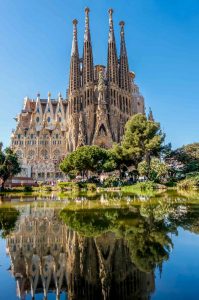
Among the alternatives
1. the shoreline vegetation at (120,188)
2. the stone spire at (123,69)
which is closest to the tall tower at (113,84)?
the stone spire at (123,69)

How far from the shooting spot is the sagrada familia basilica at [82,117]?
73.1 m

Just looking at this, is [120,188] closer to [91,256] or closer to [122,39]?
[91,256]

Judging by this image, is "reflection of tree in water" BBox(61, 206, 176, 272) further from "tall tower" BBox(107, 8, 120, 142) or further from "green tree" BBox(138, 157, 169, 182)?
"tall tower" BBox(107, 8, 120, 142)

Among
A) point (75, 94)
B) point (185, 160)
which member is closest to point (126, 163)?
point (185, 160)

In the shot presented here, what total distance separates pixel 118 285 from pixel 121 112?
237 feet

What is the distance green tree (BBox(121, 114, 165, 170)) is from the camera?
49.8 meters

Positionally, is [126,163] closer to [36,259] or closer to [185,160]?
[185,160]

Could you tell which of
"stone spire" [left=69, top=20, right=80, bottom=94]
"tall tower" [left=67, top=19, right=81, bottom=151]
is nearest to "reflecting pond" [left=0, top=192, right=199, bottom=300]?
"tall tower" [left=67, top=19, right=81, bottom=151]

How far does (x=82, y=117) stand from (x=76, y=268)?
69.1 m

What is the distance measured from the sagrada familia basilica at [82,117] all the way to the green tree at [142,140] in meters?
18.9

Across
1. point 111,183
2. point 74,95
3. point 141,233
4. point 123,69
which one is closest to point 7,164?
point 111,183

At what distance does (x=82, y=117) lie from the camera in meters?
74.3

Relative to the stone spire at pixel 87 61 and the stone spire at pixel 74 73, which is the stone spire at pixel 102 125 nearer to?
the stone spire at pixel 87 61

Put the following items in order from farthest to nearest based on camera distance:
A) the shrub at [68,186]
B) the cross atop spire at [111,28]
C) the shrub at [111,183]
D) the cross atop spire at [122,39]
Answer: the cross atop spire at [122,39] < the cross atop spire at [111,28] < the shrub at [111,183] < the shrub at [68,186]
